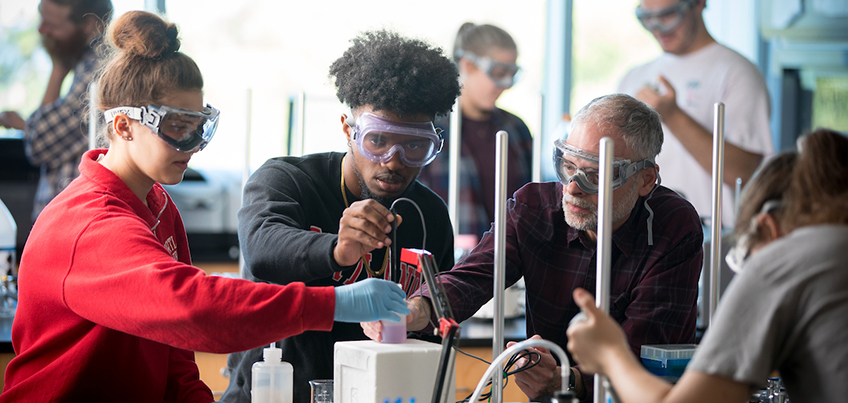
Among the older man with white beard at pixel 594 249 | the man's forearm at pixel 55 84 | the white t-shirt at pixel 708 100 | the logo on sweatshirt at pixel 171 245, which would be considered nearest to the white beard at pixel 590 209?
the older man with white beard at pixel 594 249

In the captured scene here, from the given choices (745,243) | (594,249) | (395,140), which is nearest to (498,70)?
(594,249)

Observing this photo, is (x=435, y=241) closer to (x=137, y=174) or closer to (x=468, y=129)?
(x=137, y=174)

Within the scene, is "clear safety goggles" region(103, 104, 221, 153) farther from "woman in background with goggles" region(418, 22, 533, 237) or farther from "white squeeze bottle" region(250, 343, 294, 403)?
"woman in background with goggles" region(418, 22, 533, 237)

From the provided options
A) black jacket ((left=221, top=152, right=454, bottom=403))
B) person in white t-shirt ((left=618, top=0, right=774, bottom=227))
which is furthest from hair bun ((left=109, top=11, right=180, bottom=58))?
person in white t-shirt ((left=618, top=0, right=774, bottom=227))

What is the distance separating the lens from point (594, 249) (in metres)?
1.69

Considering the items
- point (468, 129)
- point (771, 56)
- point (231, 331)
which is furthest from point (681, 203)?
point (771, 56)

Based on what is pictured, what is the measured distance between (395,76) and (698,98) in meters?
2.53

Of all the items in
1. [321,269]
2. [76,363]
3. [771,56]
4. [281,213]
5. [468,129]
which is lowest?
[76,363]

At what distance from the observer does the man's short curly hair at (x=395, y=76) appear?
1.55 meters

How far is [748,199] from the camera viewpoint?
1.00m

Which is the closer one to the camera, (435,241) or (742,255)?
(742,255)

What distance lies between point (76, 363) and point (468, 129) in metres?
2.43

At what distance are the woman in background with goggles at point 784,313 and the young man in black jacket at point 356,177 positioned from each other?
2.19ft

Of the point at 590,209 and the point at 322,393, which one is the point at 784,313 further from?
the point at 322,393
